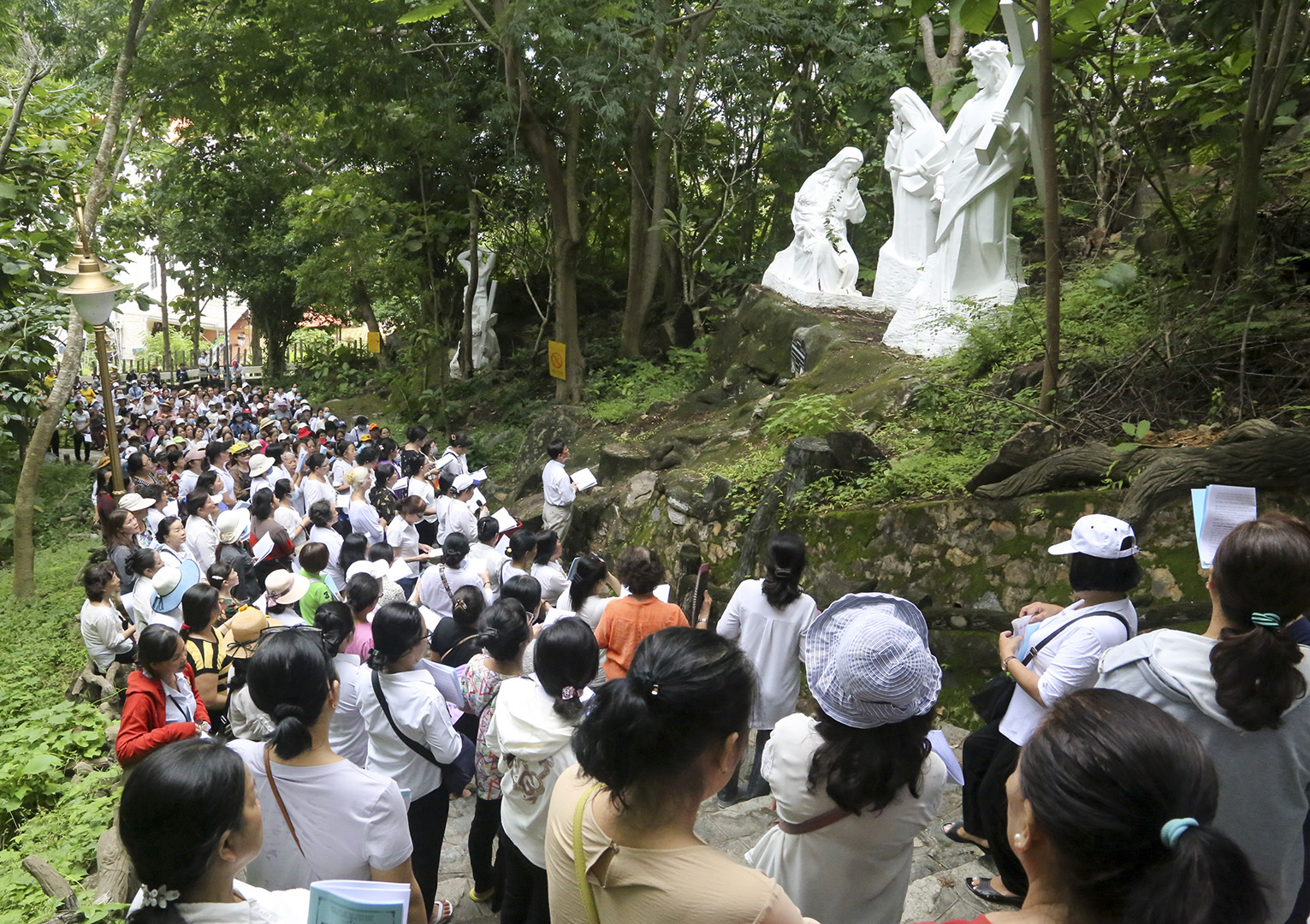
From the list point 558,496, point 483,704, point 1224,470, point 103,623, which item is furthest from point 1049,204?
point 103,623

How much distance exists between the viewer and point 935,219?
1155 cm

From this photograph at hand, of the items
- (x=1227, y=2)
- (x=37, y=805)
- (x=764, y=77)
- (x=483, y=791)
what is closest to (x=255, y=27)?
(x=764, y=77)

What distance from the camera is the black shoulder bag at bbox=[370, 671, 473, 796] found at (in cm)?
324

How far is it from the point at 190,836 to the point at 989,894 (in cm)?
271

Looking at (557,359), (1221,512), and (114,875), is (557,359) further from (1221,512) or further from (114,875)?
(1221,512)

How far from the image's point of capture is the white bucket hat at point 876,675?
83.8 inches

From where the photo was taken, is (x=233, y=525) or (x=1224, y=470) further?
(x=233, y=525)

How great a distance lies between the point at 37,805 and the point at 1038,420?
626 cm

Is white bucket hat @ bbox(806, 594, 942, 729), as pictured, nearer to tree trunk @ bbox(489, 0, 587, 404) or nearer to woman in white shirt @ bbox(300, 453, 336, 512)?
woman in white shirt @ bbox(300, 453, 336, 512)

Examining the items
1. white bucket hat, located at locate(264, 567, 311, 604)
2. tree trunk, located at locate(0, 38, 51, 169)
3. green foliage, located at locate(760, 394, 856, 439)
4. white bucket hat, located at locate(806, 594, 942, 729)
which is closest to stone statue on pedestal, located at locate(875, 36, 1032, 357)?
green foliage, located at locate(760, 394, 856, 439)

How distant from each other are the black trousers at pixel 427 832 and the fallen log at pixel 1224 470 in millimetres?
3686

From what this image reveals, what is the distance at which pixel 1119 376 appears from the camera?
6.20 m

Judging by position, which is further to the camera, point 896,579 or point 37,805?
point 896,579

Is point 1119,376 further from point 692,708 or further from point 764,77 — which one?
point 764,77
